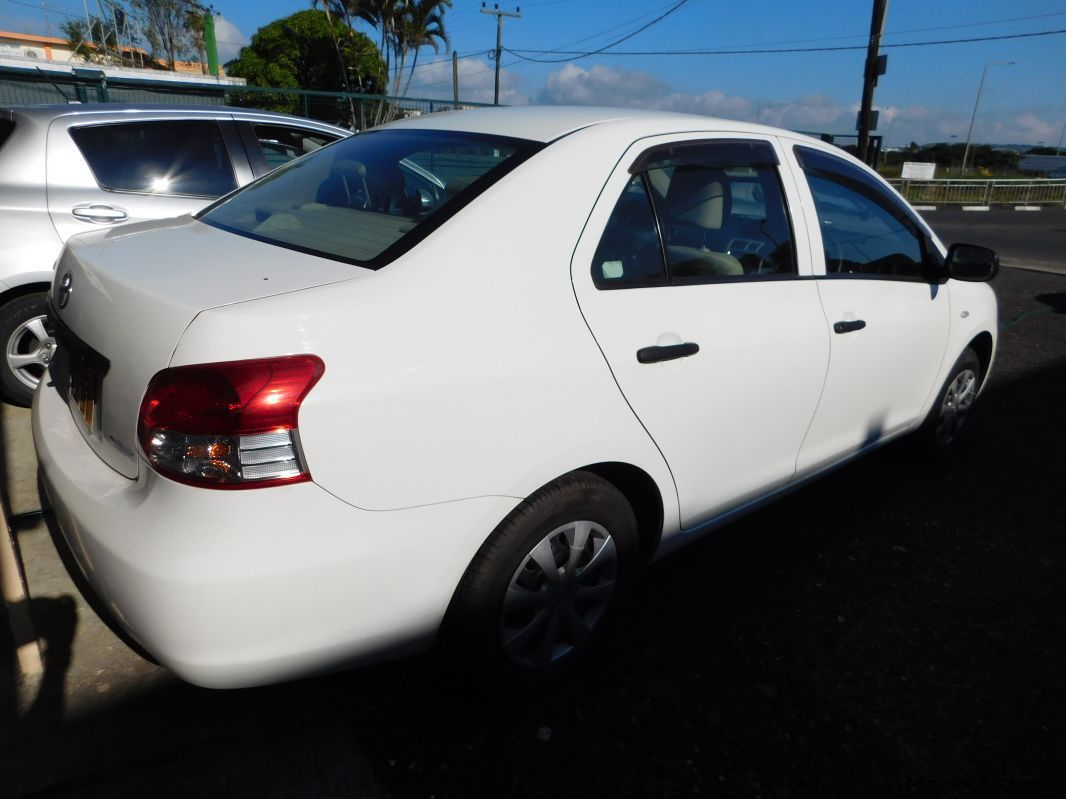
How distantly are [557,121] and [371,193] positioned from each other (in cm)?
63

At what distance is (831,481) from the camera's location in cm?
391

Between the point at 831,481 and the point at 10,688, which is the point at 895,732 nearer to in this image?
the point at 831,481

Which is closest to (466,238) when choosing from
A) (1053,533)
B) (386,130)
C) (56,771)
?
(386,130)

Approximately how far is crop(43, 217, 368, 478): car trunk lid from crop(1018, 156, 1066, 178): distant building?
146 feet

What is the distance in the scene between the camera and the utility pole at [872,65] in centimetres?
1700

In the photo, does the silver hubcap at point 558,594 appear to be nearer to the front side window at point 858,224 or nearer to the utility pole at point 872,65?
the front side window at point 858,224

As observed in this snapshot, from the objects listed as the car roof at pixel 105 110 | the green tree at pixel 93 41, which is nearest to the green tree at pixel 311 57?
the green tree at pixel 93 41

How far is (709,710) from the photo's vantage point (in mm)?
2271

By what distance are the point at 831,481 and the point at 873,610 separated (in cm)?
119

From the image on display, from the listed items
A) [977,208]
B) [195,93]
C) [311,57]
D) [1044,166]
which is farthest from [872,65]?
[1044,166]

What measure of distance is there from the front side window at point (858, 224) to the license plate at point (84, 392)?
244cm

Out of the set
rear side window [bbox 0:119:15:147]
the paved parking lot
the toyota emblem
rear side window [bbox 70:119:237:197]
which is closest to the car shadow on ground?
the paved parking lot

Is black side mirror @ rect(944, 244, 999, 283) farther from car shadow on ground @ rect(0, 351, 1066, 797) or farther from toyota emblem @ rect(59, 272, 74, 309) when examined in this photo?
toyota emblem @ rect(59, 272, 74, 309)

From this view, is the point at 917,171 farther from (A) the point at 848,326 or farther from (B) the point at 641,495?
(B) the point at 641,495
